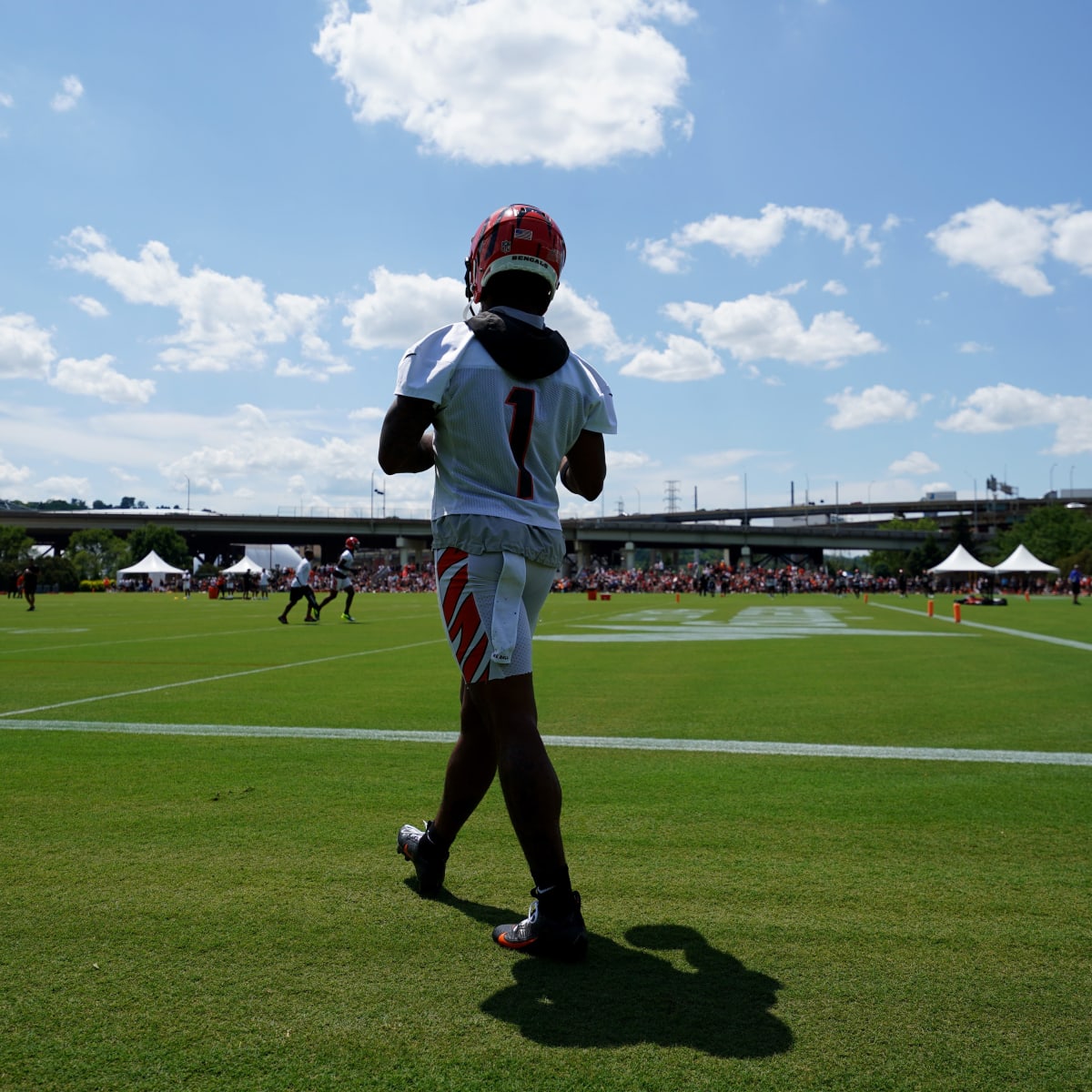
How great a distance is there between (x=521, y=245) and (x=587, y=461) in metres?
0.79

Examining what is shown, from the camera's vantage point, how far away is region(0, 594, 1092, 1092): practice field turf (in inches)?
86.9

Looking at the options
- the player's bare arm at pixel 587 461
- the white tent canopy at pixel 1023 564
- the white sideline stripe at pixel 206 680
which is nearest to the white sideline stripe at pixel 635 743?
the white sideline stripe at pixel 206 680

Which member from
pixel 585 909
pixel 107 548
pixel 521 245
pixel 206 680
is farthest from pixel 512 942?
pixel 107 548

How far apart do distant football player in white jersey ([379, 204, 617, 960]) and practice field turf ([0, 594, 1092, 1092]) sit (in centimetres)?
41

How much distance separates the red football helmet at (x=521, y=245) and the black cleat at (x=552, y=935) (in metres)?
2.05

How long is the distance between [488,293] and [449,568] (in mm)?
986

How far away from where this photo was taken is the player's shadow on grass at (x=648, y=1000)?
7.60 ft

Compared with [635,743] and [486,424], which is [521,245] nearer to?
[486,424]

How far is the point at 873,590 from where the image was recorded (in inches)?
3177

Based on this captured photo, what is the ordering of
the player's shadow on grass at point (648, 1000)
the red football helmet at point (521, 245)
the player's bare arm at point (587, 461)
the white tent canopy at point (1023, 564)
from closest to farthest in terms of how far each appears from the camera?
the player's shadow on grass at point (648, 1000) < the red football helmet at point (521, 245) < the player's bare arm at point (587, 461) < the white tent canopy at point (1023, 564)

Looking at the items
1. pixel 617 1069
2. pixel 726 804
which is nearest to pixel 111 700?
pixel 726 804

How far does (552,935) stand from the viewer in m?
2.82

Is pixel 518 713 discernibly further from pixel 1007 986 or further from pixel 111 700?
pixel 111 700

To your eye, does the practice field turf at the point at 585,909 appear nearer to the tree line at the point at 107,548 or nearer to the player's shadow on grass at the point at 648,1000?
the player's shadow on grass at the point at 648,1000
